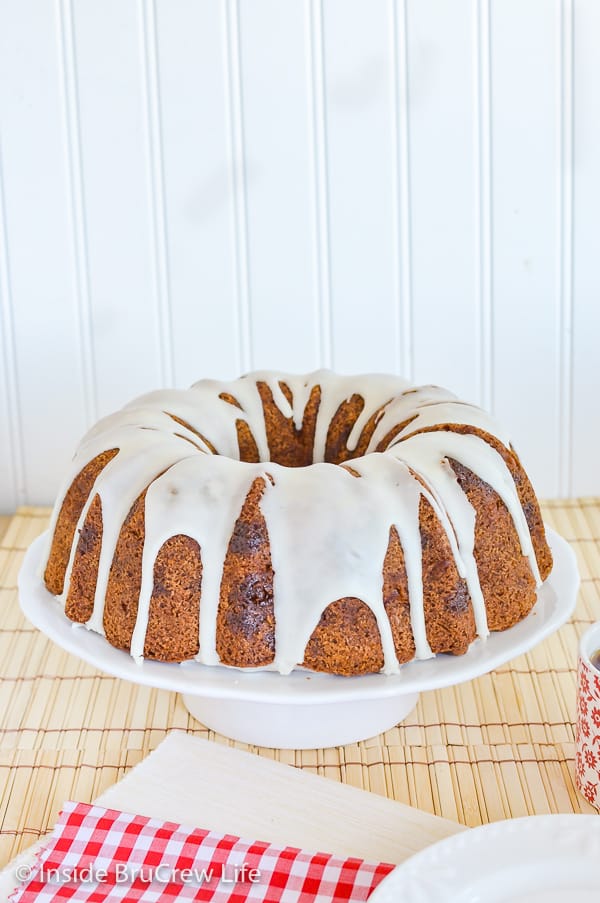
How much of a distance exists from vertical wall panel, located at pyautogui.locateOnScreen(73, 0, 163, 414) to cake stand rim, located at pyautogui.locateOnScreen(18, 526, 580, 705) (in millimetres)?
734

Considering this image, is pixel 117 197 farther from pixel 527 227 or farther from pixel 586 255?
pixel 586 255

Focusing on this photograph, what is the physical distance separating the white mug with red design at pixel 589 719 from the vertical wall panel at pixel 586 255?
93cm

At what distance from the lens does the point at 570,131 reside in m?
1.85

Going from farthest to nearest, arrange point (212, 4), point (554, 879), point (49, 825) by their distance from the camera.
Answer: point (212, 4), point (49, 825), point (554, 879)

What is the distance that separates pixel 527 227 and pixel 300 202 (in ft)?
1.26

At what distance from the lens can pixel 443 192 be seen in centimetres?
188

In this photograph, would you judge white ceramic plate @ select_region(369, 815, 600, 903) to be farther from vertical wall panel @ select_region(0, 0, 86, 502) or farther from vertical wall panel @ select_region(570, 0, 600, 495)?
vertical wall panel @ select_region(0, 0, 86, 502)

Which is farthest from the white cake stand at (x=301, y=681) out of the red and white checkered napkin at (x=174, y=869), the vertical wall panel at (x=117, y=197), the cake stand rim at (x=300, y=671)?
the vertical wall panel at (x=117, y=197)

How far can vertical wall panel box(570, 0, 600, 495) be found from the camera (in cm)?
181

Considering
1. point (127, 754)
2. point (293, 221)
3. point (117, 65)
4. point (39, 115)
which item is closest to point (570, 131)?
point (293, 221)

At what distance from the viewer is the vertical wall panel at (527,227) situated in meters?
1.81

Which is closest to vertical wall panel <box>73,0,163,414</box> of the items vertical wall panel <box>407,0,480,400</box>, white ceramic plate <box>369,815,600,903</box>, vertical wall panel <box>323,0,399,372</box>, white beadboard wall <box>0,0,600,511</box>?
white beadboard wall <box>0,0,600,511</box>

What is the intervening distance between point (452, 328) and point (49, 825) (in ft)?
3.72

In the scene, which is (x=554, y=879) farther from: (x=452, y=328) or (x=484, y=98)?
(x=484, y=98)
